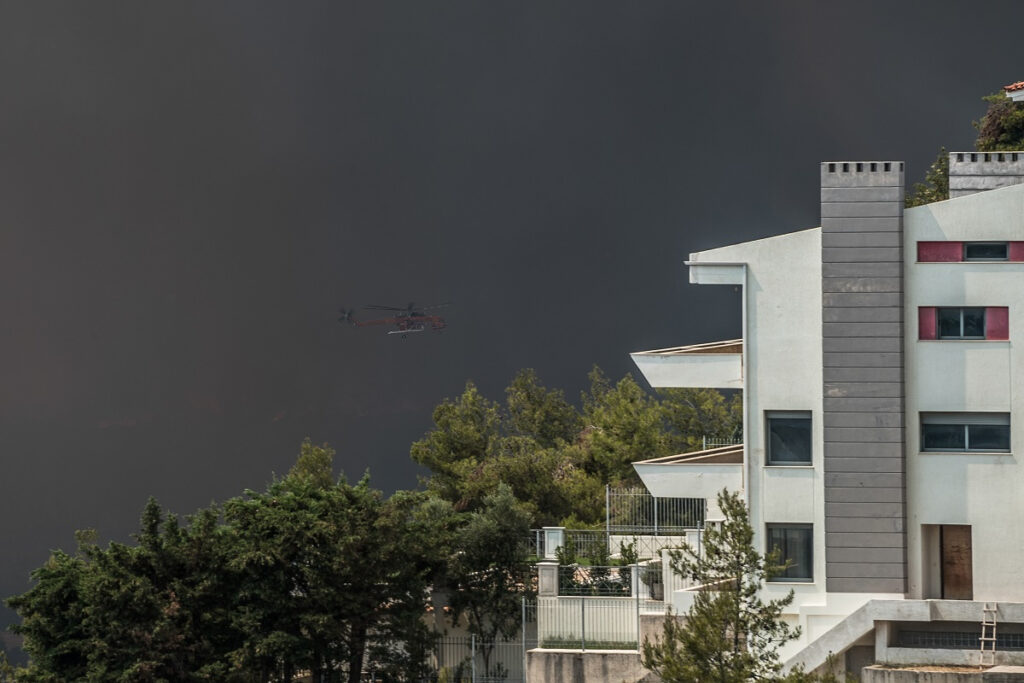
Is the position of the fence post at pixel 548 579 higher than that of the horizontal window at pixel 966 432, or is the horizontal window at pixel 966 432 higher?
the horizontal window at pixel 966 432

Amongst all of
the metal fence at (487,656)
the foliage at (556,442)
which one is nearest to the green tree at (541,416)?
the foliage at (556,442)

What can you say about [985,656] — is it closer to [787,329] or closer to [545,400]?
[787,329]

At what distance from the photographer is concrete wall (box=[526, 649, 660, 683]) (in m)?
39.9

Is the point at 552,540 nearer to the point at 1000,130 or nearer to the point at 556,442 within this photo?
the point at 1000,130

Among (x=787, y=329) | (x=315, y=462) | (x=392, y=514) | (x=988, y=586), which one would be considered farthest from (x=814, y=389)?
(x=315, y=462)

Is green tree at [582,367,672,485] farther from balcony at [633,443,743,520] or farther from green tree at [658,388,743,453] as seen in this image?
balcony at [633,443,743,520]

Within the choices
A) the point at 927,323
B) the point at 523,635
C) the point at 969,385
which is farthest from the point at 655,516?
the point at 969,385

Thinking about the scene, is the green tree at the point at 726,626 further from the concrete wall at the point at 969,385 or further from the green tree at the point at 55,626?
the green tree at the point at 55,626

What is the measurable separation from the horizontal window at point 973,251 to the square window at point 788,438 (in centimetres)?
474

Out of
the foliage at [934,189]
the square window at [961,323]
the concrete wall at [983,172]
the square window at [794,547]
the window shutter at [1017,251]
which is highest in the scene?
the foliage at [934,189]

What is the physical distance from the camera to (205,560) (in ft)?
130

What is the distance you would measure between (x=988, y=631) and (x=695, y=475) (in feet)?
25.7

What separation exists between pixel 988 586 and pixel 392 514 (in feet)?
52.0

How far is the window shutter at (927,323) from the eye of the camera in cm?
3472
